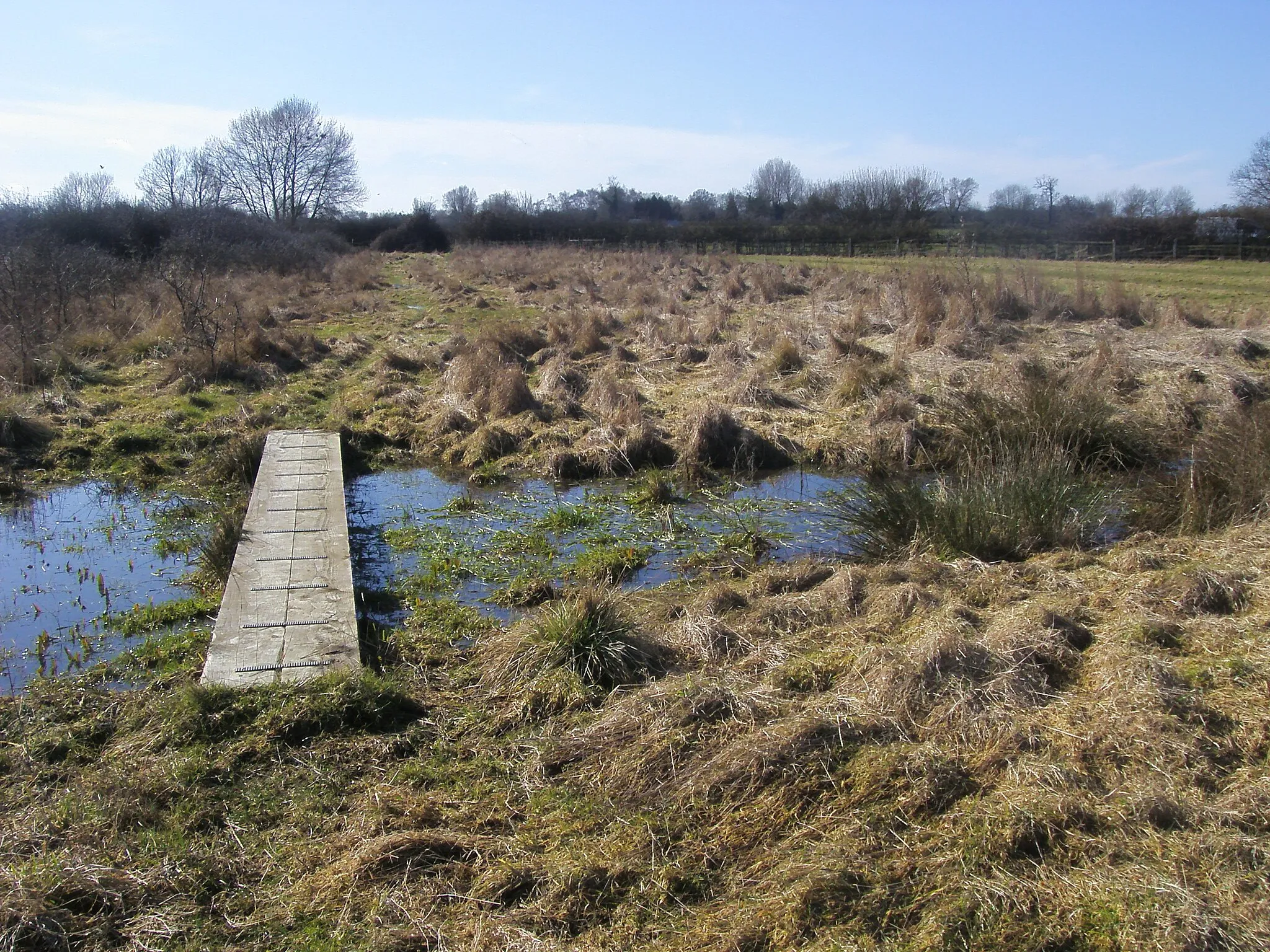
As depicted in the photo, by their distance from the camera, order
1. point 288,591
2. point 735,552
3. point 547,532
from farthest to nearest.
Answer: point 547,532
point 735,552
point 288,591

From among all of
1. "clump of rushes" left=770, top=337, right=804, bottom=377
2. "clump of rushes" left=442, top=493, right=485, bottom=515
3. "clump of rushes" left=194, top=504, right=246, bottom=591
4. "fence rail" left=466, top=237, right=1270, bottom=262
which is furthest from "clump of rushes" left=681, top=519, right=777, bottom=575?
"fence rail" left=466, top=237, right=1270, bottom=262

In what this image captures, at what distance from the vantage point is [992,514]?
6551 mm

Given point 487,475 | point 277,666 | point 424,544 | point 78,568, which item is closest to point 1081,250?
point 487,475

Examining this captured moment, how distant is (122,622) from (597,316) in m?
12.6

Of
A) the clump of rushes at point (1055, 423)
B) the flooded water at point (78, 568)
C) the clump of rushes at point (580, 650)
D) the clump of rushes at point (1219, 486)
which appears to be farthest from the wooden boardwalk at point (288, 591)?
the clump of rushes at point (1219, 486)

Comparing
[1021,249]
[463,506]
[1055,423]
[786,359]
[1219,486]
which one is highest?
[1021,249]

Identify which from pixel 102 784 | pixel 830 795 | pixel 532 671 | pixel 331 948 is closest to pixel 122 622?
pixel 102 784

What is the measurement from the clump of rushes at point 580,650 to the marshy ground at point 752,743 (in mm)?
20

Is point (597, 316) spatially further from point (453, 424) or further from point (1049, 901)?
point (1049, 901)

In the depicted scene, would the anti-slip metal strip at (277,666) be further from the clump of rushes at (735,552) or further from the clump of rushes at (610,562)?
the clump of rushes at (735,552)

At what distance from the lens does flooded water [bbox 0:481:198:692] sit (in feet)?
18.6

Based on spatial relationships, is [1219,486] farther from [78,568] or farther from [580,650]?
[78,568]

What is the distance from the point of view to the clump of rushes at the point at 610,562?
272 inches

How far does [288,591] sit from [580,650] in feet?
6.75
